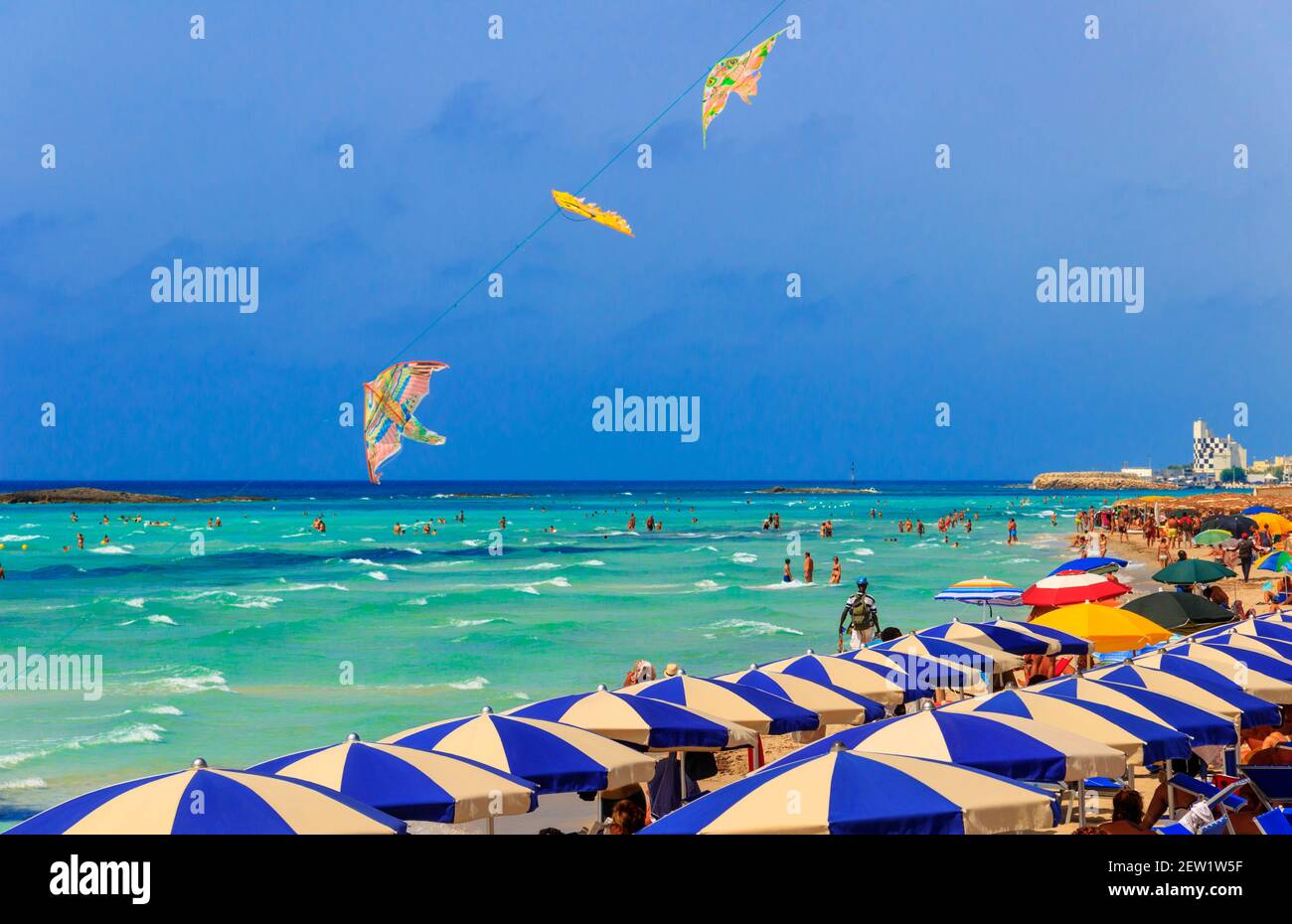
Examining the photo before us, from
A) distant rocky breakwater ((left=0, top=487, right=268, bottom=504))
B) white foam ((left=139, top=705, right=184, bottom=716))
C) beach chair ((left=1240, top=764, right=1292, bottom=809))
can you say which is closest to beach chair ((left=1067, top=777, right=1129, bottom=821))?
beach chair ((left=1240, top=764, right=1292, bottom=809))

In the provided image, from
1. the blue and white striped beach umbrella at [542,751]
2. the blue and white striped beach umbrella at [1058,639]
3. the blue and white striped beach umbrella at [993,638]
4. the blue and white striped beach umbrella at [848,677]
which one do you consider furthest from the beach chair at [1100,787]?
the blue and white striped beach umbrella at [542,751]

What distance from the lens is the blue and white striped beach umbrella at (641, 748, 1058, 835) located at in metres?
6.08

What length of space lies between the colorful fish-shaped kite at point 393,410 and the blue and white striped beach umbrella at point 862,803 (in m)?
5.29

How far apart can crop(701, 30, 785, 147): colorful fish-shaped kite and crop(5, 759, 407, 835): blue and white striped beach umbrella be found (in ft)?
26.3

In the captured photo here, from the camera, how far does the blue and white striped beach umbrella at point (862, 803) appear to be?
19.9 feet

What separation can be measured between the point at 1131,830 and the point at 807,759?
7.91 feet

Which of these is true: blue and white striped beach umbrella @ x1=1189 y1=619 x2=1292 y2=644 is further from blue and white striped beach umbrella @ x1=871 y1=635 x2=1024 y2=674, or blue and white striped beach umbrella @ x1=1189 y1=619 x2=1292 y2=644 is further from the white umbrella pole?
the white umbrella pole

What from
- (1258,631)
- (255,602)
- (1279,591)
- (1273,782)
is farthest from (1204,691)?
(255,602)

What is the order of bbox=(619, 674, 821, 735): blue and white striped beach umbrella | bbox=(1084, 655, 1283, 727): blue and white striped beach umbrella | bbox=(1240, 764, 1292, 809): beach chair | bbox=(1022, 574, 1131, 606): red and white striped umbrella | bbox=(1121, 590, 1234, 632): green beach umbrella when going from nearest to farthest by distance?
bbox=(1240, 764, 1292, 809): beach chair
bbox=(1084, 655, 1283, 727): blue and white striped beach umbrella
bbox=(619, 674, 821, 735): blue and white striped beach umbrella
bbox=(1121, 590, 1234, 632): green beach umbrella
bbox=(1022, 574, 1131, 606): red and white striped umbrella

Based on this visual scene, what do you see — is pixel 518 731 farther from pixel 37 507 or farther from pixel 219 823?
pixel 37 507

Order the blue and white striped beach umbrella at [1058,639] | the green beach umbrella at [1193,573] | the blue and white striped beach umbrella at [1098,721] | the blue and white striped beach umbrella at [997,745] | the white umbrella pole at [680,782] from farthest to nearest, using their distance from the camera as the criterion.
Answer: the green beach umbrella at [1193,573], the blue and white striped beach umbrella at [1058,639], the white umbrella pole at [680,782], the blue and white striped beach umbrella at [1098,721], the blue and white striped beach umbrella at [997,745]

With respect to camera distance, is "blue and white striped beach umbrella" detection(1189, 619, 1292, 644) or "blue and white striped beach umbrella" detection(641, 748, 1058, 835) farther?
"blue and white striped beach umbrella" detection(1189, 619, 1292, 644)

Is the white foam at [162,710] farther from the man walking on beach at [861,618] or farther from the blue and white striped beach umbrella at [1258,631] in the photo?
the blue and white striped beach umbrella at [1258,631]
